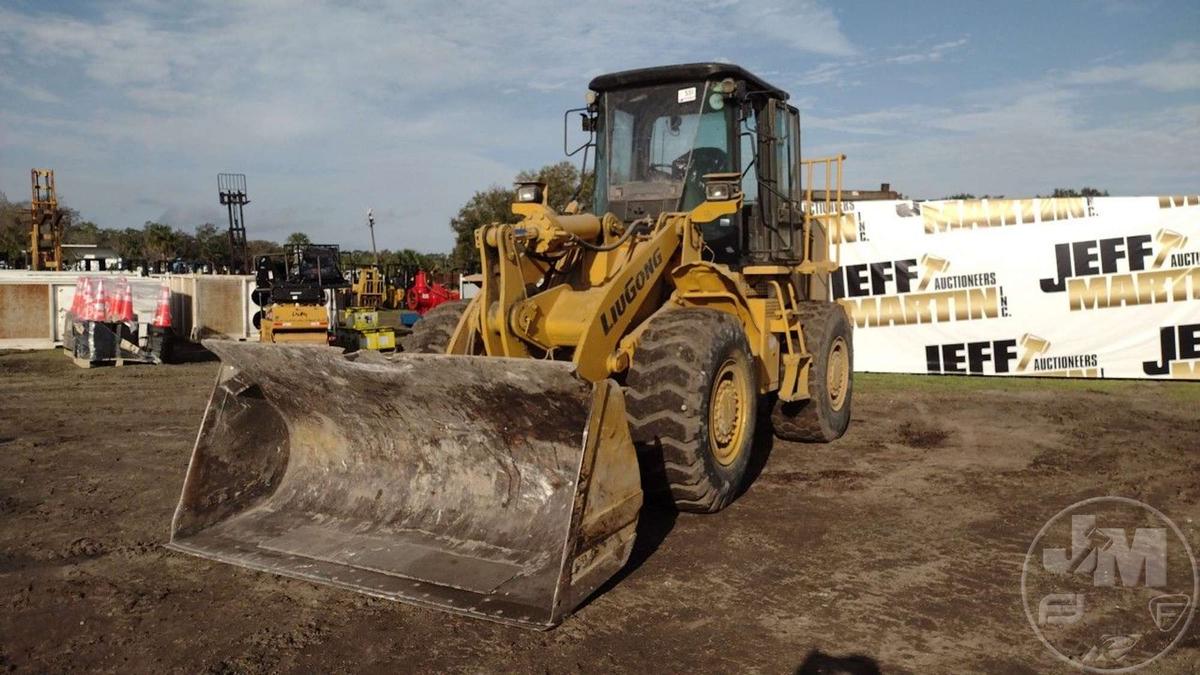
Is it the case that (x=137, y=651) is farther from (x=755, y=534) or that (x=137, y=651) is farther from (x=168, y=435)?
(x=168, y=435)

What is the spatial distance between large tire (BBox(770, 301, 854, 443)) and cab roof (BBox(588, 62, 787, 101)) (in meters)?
2.03

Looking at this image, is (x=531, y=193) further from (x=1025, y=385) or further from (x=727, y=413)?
(x=1025, y=385)

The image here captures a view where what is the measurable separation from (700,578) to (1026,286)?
1033 cm

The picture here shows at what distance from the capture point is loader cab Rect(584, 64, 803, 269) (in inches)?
279

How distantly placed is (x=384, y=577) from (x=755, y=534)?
226 centimetres

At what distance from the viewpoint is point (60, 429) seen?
8.78m

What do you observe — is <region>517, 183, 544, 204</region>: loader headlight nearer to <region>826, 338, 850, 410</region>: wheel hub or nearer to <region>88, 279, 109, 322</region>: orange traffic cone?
<region>826, 338, 850, 410</region>: wheel hub

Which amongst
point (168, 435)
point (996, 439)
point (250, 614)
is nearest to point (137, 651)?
point (250, 614)

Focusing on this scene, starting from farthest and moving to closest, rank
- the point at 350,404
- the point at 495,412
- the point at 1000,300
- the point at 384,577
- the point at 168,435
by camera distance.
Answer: the point at 1000,300 < the point at 168,435 < the point at 350,404 < the point at 495,412 < the point at 384,577

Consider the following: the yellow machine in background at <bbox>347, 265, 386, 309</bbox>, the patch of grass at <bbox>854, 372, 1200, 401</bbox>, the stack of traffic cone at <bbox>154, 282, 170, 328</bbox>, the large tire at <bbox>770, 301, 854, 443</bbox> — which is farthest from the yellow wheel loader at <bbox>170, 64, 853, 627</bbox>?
the yellow machine in background at <bbox>347, 265, 386, 309</bbox>

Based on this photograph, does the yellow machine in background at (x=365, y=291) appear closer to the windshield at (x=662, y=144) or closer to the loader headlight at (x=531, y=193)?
the windshield at (x=662, y=144)

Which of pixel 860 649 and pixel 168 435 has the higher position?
pixel 168 435

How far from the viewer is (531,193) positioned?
5.96 metres

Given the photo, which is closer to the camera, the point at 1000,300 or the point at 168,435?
the point at 168,435
